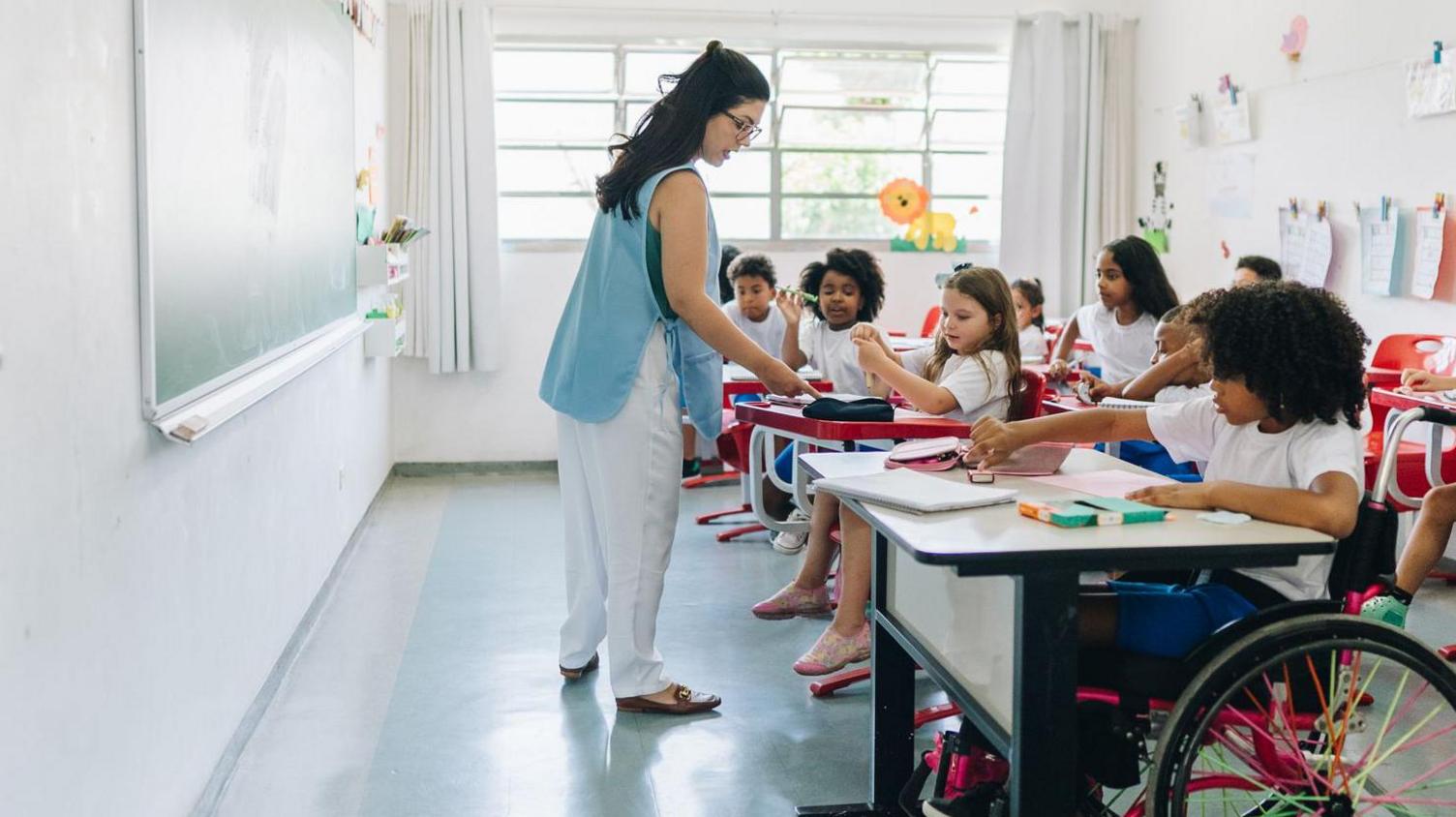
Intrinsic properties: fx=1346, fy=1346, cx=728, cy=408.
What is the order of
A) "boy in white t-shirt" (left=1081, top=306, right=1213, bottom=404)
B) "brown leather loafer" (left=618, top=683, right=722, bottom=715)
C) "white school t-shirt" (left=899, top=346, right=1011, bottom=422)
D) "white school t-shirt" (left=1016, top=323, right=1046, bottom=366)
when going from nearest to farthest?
"brown leather loafer" (left=618, top=683, right=722, bottom=715), "white school t-shirt" (left=899, top=346, right=1011, bottom=422), "boy in white t-shirt" (left=1081, top=306, right=1213, bottom=404), "white school t-shirt" (left=1016, top=323, right=1046, bottom=366)

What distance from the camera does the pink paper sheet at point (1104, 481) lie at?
212cm

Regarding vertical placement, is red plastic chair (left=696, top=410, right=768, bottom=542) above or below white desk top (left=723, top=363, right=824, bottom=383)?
below

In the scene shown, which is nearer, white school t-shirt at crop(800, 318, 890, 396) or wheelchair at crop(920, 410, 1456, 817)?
wheelchair at crop(920, 410, 1456, 817)

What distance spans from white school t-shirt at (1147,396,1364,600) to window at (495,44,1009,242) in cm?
450

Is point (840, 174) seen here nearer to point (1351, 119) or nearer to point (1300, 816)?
point (1351, 119)

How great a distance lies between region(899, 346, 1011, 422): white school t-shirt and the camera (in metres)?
3.08

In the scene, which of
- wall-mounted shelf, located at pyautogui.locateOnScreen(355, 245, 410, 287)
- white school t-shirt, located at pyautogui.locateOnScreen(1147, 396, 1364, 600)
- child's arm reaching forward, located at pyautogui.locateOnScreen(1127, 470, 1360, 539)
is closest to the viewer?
child's arm reaching forward, located at pyautogui.locateOnScreen(1127, 470, 1360, 539)

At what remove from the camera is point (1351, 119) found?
4.91 m

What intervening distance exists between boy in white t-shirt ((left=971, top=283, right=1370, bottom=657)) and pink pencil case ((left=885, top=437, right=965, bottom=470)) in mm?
375

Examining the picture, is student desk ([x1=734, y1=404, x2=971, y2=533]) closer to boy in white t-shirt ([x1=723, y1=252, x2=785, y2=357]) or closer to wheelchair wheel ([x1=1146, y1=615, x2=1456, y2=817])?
wheelchair wheel ([x1=1146, y1=615, x2=1456, y2=817])

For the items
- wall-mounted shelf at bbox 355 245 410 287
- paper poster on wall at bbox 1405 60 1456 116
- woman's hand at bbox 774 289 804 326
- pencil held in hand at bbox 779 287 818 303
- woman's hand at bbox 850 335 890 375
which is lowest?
woman's hand at bbox 850 335 890 375

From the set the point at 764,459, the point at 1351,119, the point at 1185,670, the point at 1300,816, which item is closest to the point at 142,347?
the point at 1185,670

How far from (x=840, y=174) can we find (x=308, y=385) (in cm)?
365

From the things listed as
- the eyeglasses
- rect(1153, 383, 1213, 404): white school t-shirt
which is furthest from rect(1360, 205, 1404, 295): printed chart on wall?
the eyeglasses
